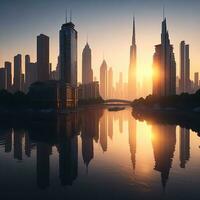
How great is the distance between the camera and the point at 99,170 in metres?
39.7

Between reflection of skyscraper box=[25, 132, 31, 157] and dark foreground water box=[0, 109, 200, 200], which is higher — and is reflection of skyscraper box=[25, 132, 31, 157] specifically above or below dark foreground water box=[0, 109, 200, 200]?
above

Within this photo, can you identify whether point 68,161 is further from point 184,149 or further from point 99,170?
point 184,149

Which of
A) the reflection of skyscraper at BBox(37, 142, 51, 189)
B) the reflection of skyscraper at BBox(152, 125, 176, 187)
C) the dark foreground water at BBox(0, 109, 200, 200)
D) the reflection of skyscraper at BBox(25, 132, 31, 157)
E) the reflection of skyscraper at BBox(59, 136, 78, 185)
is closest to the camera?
the dark foreground water at BBox(0, 109, 200, 200)

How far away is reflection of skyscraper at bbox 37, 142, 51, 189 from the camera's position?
→ 3353cm

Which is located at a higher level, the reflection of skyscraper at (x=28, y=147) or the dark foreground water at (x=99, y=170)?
the reflection of skyscraper at (x=28, y=147)

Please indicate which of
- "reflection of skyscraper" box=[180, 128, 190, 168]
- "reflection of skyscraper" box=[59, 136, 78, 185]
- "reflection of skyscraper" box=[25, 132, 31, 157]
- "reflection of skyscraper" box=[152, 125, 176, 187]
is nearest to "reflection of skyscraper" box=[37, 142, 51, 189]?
"reflection of skyscraper" box=[25, 132, 31, 157]

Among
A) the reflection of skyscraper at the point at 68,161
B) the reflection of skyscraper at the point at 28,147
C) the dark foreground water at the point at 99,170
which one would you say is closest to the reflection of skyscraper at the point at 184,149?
the dark foreground water at the point at 99,170

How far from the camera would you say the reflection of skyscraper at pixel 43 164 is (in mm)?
33531

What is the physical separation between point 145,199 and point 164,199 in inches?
80.0

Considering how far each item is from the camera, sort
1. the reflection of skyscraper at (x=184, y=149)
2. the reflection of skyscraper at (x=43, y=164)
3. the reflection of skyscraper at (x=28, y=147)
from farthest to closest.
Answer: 1. the reflection of skyscraper at (x=28, y=147)
2. the reflection of skyscraper at (x=184, y=149)
3. the reflection of skyscraper at (x=43, y=164)

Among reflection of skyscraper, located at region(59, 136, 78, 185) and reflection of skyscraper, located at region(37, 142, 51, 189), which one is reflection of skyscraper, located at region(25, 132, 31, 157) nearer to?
reflection of skyscraper, located at region(37, 142, 51, 189)

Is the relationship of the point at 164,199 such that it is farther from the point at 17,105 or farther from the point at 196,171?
the point at 17,105

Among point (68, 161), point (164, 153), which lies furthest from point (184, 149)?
point (68, 161)

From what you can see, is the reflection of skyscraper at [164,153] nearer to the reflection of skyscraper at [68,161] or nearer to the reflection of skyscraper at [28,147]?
the reflection of skyscraper at [68,161]
